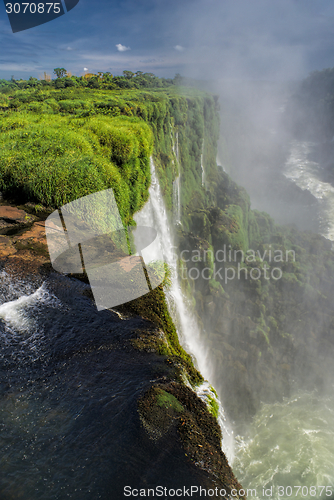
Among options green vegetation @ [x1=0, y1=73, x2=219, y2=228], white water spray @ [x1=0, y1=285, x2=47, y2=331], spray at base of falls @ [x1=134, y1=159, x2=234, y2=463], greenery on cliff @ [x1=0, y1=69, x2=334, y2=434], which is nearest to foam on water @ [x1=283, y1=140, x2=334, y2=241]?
greenery on cliff @ [x1=0, y1=69, x2=334, y2=434]

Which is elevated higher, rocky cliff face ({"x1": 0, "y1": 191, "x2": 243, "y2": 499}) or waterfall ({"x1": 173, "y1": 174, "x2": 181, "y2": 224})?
rocky cliff face ({"x1": 0, "y1": 191, "x2": 243, "y2": 499})

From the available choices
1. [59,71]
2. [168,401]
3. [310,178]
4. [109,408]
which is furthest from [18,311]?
[310,178]

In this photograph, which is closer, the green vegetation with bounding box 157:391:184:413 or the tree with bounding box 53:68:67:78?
the green vegetation with bounding box 157:391:184:413

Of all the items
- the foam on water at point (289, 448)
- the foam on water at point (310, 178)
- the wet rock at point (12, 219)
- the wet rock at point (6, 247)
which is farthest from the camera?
the foam on water at point (310, 178)

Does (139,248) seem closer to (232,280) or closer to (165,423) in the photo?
(165,423)

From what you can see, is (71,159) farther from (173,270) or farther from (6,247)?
(173,270)

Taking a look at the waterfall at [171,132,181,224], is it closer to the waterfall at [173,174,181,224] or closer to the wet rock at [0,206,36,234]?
the waterfall at [173,174,181,224]

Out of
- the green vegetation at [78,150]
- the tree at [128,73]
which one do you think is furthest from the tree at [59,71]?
the green vegetation at [78,150]

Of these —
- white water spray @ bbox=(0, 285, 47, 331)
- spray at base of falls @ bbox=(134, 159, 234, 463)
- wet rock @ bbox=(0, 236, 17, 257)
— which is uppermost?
wet rock @ bbox=(0, 236, 17, 257)

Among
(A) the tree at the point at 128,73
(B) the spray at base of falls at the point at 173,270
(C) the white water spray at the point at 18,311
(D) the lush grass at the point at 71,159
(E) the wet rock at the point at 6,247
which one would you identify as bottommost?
(B) the spray at base of falls at the point at 173,270

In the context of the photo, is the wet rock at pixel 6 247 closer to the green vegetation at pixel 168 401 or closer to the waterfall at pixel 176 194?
the green vegetation at pixel 168 401

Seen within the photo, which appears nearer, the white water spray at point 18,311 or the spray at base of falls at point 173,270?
the white water spray at point 18,311
